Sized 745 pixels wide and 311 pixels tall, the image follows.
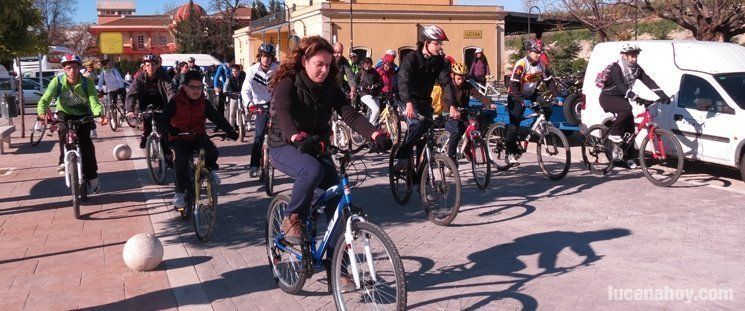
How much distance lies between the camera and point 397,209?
800 cm

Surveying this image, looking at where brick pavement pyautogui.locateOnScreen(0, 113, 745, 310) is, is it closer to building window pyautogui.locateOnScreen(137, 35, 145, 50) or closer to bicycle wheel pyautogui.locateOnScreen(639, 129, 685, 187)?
bicycle wheel pyautogui.locateOnScreen(639, 129, 685, 187)

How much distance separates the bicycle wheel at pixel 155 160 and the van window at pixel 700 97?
7.14m

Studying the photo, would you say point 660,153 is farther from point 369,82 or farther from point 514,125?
point 369,82

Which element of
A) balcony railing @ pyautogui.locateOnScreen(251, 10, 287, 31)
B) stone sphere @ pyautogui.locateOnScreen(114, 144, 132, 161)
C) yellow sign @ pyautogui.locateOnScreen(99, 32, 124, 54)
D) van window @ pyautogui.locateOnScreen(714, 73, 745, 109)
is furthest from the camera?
balcony railing @ pyautogui.locateOnScreen(251, 10, 287, 31)

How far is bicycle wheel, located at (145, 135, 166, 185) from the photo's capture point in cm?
999

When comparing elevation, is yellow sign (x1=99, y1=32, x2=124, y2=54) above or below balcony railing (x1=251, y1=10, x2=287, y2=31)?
below

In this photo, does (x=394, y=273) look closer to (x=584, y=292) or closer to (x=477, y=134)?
(x=584, y=292)


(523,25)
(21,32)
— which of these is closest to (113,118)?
(21,32)

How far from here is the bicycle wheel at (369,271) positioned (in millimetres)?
4012

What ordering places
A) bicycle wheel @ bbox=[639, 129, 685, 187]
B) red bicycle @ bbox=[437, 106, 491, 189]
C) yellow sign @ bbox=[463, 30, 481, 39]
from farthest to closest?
yellow sign @ bbox=[463, 30, 481, 39] < bicycle wheel @ bbox=[639, 129, 685, 187] < red bicycle @ bbox=[437, 106, 491, 189]

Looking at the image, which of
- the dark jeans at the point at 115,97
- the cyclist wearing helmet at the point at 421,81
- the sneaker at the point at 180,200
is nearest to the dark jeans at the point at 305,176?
the sneaker at the point at 180,200

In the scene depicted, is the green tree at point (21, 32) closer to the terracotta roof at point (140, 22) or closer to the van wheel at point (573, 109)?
the van wheel at point (573, 109)

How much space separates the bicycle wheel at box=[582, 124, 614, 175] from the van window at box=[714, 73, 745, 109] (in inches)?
61.4

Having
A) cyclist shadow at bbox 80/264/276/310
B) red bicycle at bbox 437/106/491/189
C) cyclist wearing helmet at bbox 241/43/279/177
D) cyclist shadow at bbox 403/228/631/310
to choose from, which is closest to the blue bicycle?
cyclist shadow at bbox 80/264/276/310
